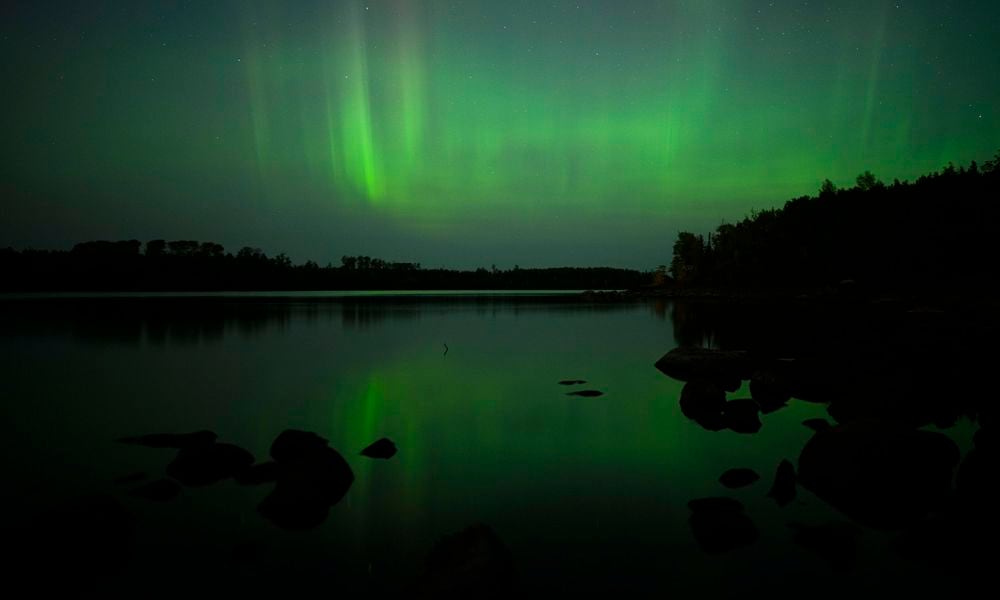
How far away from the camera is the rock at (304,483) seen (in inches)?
389

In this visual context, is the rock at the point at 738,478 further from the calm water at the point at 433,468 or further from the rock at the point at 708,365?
the rock at the point at 708,365

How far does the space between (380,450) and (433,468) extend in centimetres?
192

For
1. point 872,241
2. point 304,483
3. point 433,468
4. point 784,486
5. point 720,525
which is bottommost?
point 433,468

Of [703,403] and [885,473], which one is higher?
[885,473]

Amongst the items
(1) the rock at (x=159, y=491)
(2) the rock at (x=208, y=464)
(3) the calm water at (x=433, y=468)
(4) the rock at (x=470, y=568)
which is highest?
(4) the rock at (x=470, y=568)

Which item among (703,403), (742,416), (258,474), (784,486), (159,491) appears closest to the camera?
(784,486)

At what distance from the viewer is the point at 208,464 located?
11.8 metres

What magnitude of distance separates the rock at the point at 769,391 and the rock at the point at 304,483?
15.1m

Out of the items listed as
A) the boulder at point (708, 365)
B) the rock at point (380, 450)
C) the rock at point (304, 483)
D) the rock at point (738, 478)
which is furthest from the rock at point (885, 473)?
the rock at point (380, 450)

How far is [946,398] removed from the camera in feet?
60.6

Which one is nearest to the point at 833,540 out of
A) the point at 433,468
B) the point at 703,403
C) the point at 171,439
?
the point at 433,468

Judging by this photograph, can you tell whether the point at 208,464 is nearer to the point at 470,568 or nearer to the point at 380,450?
the point at 380,450

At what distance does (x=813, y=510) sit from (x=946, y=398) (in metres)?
13.7

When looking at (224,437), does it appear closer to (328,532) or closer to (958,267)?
(328,532)
